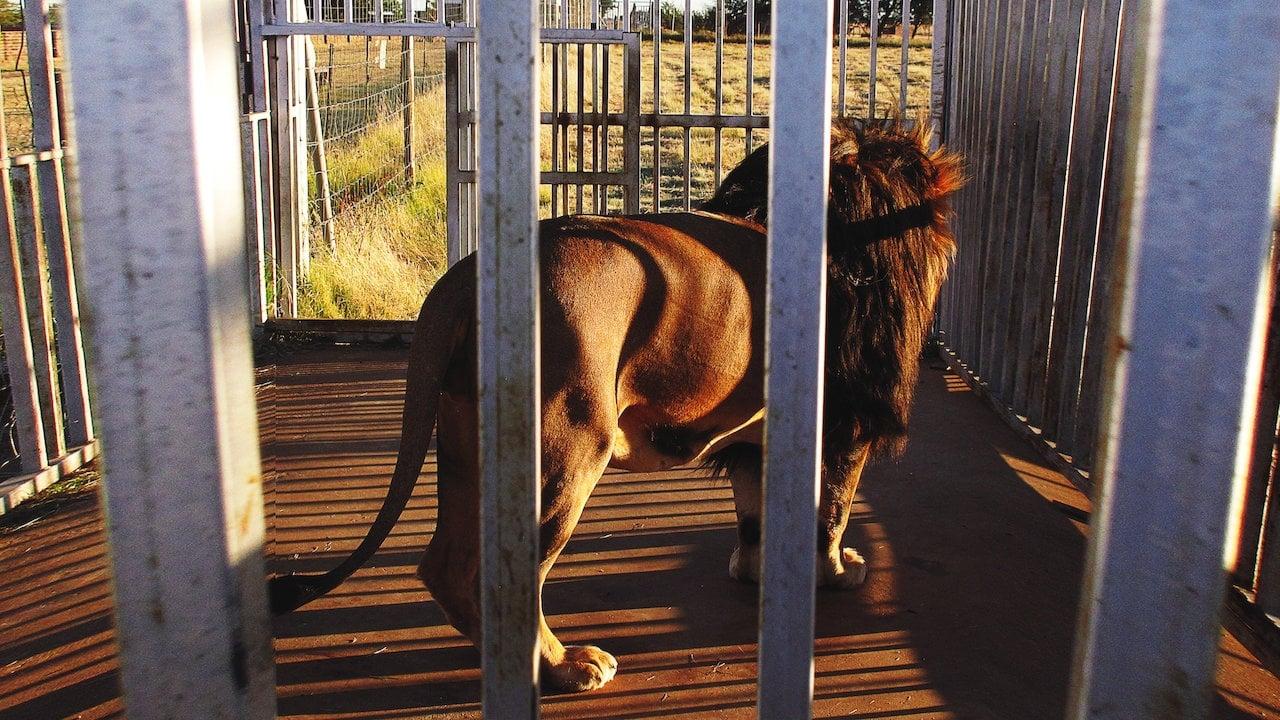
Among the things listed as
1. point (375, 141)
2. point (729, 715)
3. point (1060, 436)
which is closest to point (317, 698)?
point (729, 715)

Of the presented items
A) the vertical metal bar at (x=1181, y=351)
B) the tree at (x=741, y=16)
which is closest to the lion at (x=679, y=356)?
the vertical metal bar at (x=1181, y=351)

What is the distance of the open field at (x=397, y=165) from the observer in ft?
27.0

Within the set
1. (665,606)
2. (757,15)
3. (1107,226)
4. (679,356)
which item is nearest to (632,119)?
(1107,226)

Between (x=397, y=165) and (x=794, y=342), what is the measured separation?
1196 centimetres

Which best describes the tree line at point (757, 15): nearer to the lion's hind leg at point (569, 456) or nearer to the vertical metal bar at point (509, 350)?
the lion's hind leg at point (569, 456)

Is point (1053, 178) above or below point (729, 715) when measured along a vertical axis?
above

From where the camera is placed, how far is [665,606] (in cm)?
368

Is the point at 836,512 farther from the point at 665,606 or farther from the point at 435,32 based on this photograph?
the point at 435,32

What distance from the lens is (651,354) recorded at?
9.79 feet

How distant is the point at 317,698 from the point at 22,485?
2153mm

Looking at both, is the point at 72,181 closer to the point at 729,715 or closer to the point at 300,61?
the point at 729,715

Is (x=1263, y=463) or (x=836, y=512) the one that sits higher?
(x=1263, y=463)

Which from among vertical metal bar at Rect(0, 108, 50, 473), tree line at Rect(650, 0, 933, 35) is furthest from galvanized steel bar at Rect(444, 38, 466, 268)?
tree line at Rect(650, 0, 933, 35)

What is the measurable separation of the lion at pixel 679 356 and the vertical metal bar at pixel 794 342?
1027 millimetres
